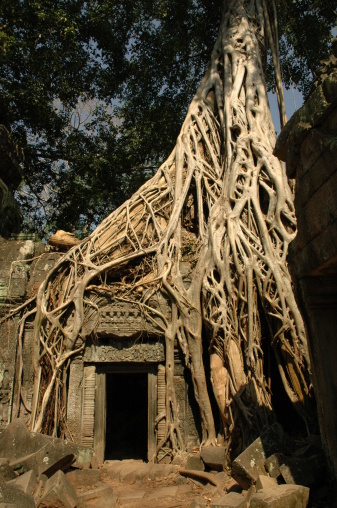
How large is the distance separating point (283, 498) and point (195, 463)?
211cm

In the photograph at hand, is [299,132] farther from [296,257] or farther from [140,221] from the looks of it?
[140,221]

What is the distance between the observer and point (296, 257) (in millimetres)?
2742

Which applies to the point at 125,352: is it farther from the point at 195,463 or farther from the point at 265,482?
the point at 265,482

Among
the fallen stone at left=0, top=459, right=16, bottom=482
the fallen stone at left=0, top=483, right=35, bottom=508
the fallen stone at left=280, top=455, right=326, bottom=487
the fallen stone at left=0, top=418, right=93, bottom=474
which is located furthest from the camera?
the fallen stone at left=0, top=418, right=93, bottom=474

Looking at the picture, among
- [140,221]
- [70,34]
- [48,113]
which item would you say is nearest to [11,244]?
[140,221]

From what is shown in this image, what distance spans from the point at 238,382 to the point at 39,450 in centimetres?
216

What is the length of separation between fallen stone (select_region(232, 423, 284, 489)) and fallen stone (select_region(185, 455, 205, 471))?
1.27 m

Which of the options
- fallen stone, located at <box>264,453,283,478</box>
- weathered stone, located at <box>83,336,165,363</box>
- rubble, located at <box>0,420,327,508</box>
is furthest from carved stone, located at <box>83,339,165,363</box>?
fallen stone, located at <box>264,453,283,478</box>

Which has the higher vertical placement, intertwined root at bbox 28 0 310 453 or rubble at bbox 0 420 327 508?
intertwined root at bbox 28 0 310 453

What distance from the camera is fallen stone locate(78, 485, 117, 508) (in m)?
3.65

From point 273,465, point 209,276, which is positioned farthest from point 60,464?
point 209,276

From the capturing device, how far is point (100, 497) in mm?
3762

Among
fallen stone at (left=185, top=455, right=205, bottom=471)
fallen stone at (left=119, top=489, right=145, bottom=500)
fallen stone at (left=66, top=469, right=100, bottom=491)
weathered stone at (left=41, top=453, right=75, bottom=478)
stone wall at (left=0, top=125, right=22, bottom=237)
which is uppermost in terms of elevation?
Answer: stone wall at (left=0, top=125, right=22, bottom=237)

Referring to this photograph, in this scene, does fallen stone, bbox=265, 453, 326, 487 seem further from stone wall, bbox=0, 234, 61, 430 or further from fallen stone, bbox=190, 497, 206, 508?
stone wall, bbox=0, 234, 61, 430
